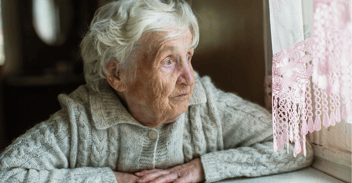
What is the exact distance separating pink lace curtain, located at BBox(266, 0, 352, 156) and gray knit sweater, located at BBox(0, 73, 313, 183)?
35 cm

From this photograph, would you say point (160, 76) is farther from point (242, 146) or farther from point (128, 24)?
point (242, 146)

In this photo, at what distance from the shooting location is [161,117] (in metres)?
1.22

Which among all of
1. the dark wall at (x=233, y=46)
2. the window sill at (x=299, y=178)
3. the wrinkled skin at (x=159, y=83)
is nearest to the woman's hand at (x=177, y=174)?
the wrinkled skin at (x=159, y=83)

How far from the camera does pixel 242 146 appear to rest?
1.38 meters

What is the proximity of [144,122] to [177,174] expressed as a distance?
10.8 inches

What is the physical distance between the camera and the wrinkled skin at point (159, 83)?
1113mm

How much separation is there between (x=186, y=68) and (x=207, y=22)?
0.87 metres

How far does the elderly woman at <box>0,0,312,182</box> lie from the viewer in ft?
3.71

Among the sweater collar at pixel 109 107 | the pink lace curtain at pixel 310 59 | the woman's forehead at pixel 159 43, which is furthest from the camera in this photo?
the sweater collar at pixel 109 107

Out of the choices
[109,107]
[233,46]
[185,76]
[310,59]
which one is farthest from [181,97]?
[233,46]

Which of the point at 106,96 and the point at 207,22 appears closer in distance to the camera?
the point at 106,96

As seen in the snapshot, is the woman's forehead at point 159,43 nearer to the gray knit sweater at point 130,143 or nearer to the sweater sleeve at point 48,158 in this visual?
the gray knit sweater at point 130,143

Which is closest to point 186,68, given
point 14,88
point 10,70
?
point 14,88

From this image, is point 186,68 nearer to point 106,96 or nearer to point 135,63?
point 135,63
